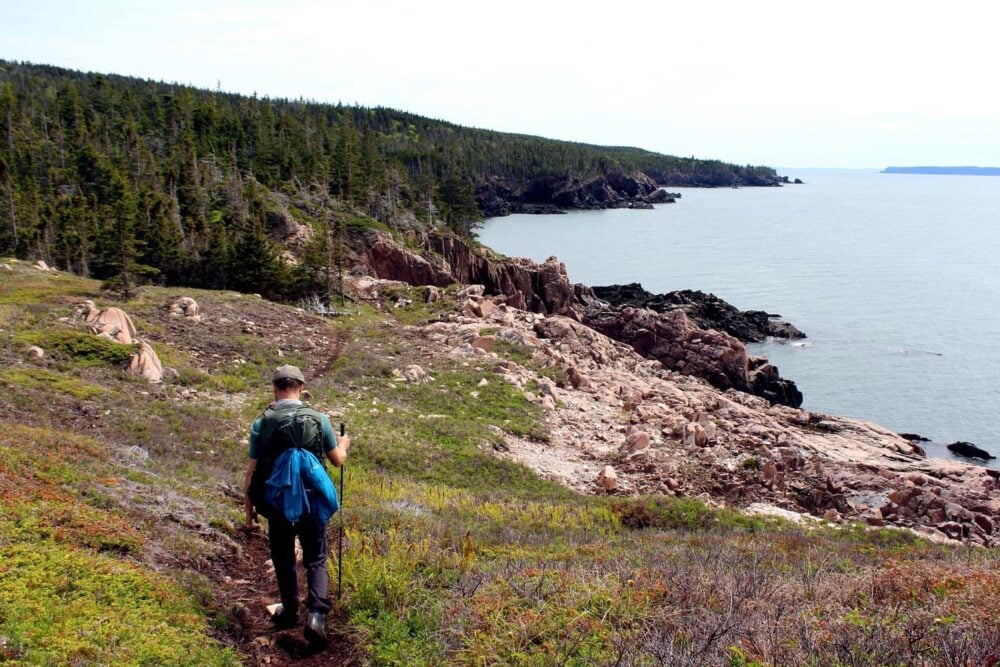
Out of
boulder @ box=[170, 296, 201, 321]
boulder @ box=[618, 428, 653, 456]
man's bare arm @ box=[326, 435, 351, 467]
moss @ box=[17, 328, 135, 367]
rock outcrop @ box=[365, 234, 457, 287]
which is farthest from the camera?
rock outcrop @ box=[365, 234, 457, 287]

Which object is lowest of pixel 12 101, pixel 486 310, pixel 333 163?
pixel 486 310

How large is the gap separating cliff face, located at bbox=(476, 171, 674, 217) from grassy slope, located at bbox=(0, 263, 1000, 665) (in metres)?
130

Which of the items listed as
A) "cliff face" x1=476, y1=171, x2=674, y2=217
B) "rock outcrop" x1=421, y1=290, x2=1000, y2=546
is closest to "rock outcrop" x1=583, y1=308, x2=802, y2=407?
"rock outcrop" x1=421, y1=290, x2=1000, y2=546

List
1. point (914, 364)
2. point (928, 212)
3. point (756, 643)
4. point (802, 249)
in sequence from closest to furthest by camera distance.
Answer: point (756, 643)
point (914, 364)
point (802, 249)
point (928, 212)

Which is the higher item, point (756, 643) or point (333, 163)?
point (333, 163)

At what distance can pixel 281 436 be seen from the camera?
593 cm

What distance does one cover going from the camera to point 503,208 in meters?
142

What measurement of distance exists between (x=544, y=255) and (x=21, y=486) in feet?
256

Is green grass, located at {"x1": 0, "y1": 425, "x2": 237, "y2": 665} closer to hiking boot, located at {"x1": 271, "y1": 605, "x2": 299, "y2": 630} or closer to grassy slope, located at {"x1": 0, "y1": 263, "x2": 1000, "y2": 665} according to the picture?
grassy slope, located at {"x1": 0, "y1": 263, "x2": 1000, "y2": 665}

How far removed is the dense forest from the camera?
38.5m

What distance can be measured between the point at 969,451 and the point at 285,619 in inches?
1351

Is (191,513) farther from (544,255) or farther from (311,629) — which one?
(544,255)

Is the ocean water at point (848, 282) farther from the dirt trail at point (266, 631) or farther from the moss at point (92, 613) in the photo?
the moss at point (92, 613)

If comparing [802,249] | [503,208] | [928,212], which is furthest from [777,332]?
[928,212]
